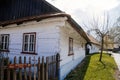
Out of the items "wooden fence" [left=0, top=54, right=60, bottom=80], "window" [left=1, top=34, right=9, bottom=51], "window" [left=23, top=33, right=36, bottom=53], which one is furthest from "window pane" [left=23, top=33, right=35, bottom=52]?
"wooden fence" [left=0, top=54, right=60, bottom=80]

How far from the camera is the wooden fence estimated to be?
202 inches

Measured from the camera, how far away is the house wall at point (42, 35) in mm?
8930

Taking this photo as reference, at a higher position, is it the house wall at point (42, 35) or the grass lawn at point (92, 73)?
the house wall at point (42, 35)

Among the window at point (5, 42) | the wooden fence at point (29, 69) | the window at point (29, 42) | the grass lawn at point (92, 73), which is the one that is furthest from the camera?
the window at point (5, 42)

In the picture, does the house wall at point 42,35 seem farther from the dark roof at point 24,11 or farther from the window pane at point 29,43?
the dark roof at point 24,11

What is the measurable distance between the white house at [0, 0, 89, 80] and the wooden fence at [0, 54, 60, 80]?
109 centimetres

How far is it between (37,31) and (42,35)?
43 centimetres

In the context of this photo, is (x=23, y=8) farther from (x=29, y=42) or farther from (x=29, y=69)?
(x=29, y=69)

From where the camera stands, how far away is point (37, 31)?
9.61m

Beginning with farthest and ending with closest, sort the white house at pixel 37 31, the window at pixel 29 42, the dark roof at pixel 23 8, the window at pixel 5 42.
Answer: the window at pixel 5 42 → the dark roof at pixel 23 8 → the window at pixel 29 42 → the white house at pixel 37 31

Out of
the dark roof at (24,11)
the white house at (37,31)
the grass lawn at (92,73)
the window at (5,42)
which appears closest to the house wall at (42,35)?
the white house at (37,31)

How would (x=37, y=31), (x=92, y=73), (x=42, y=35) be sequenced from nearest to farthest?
(x=42, y=35)
(x=37, y=31)
(x=92, y=73)

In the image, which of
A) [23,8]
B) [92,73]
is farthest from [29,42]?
[92,73]

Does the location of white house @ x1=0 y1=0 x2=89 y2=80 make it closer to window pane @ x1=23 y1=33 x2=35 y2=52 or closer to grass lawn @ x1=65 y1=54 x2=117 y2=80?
window pane @ x1=23 y1=33 x2=35 y2=52
